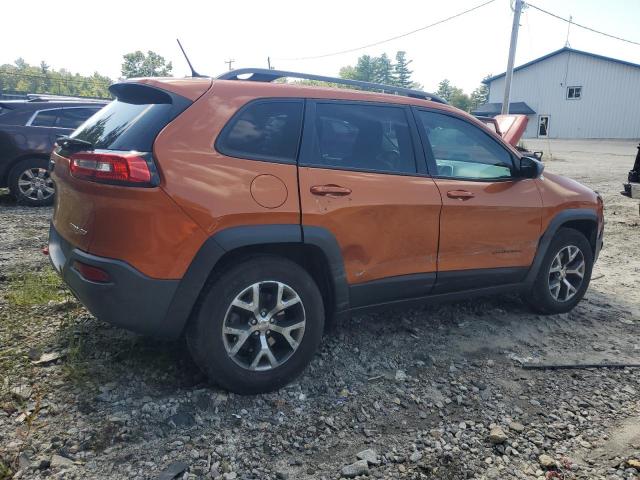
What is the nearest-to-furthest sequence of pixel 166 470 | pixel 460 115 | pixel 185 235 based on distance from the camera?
pixel 166 470 < pixel 185 235 < pixel 460 115

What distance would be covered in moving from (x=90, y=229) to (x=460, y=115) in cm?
275

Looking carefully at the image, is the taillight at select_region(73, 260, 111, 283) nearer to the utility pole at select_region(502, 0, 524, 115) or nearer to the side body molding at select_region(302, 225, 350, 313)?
the side body molding at select_region(302, 225, 350, 313)

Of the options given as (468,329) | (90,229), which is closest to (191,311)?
(90,229)

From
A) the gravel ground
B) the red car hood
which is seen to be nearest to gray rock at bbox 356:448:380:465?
the gravel ground

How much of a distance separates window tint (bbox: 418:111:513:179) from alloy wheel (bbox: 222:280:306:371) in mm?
1505

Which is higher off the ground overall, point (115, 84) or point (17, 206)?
point (115, 84)

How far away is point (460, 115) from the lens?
397cm

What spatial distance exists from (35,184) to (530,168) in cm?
743

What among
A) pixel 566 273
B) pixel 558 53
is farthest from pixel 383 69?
pixel 566 273

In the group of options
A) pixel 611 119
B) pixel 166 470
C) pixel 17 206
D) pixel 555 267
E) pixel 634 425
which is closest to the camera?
pixel 166 470

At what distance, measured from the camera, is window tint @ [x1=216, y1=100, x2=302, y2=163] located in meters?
2.91

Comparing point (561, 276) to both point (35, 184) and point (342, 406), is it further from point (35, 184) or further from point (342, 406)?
point (35, 184)

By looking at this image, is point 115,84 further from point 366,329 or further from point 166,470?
point 366,329

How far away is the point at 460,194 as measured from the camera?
3.72m
